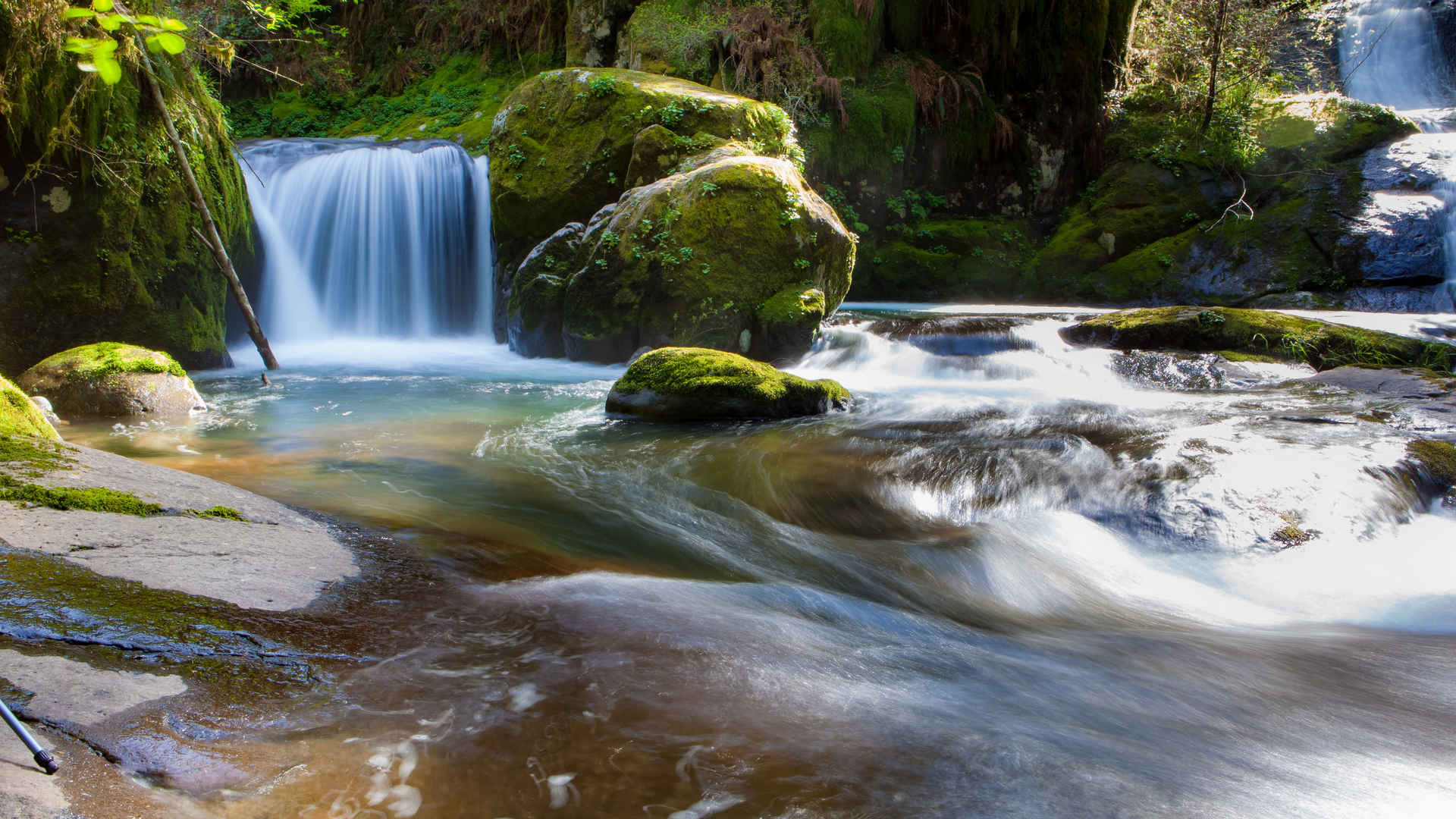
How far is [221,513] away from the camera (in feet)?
10.5

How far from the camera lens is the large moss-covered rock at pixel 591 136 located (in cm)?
1063

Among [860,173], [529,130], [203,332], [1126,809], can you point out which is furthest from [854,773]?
[860,173]

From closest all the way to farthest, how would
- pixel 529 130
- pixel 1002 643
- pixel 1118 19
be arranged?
1. pixel 1002 643
2. pixel 529 130
3. pixel 1118 19

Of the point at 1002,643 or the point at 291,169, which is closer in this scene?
the point at 1002,643

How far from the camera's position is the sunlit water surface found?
6.13 ft

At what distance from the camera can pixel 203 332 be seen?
9695mm

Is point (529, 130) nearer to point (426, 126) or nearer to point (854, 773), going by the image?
point (426, 126)

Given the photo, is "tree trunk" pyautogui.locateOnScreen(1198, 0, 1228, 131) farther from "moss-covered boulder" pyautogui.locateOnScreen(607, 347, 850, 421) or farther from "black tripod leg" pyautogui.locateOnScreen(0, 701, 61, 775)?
"black tripod leg" pyautogui.locateOnScreen(0, 701, 61, 775)

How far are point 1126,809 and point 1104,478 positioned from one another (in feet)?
11.5

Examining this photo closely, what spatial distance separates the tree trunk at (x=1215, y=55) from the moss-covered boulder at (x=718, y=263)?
349 inches

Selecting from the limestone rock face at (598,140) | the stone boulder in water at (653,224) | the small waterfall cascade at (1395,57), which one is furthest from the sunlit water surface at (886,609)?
the small waterfall cascade at (1395,57)

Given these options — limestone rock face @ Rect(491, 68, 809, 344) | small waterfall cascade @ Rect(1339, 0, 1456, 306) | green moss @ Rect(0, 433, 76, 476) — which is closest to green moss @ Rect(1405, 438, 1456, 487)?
green moss @ Rect(0, 433, 76, 476)

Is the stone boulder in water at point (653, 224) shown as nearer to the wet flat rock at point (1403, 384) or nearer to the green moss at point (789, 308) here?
the green moss at point (789, 308)

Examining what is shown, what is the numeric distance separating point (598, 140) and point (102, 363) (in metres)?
6.30
